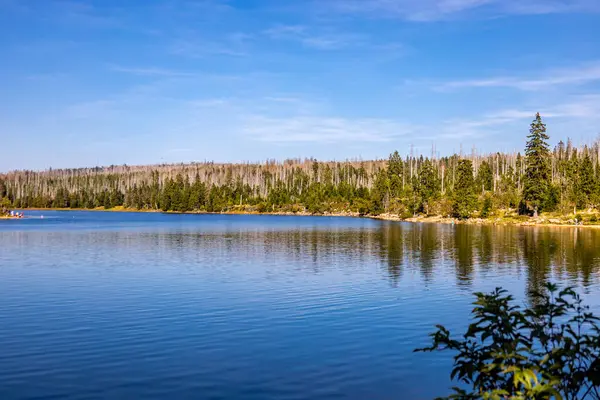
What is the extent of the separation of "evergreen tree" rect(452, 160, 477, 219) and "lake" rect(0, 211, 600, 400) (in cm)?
7361

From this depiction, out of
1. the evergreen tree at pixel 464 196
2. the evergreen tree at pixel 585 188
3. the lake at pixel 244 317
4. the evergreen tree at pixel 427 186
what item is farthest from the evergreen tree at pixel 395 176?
the lake at pixel 244 317

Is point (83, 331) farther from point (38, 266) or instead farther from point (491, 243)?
point (491, 243)

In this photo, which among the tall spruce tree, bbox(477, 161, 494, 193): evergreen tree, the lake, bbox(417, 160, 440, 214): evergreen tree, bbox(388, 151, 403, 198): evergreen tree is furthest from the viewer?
bbox(388, 151, 403, 198): evergreen tree

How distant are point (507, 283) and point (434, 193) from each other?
401ft

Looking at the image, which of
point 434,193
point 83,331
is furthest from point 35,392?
point 434,193

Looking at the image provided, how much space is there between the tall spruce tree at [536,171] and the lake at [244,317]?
63.9m

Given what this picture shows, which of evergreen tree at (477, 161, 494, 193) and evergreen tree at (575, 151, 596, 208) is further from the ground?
evergreen tree at (477, 161, 494, 193)

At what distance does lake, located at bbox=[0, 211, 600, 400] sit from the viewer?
17969 millimetres

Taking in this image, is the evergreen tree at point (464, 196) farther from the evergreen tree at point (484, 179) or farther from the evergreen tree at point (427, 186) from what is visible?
the evergreen tree at point (484, 179)

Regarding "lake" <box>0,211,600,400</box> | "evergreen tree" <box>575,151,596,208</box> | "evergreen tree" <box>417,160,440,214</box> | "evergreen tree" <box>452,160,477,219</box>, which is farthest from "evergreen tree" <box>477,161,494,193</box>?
"lake" <box>0,211,600,400</box>

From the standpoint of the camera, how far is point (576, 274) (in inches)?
1671

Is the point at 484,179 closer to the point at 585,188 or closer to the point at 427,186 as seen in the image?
the point at 427,186

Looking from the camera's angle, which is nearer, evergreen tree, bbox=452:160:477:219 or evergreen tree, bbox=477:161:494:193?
evergreen tree, bbox=452:160:477:219

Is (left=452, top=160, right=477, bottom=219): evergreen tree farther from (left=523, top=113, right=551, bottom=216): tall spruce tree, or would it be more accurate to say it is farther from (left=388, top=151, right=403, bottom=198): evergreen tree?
(left=388, top=151, right=403, bottom=198): evergreen tree
